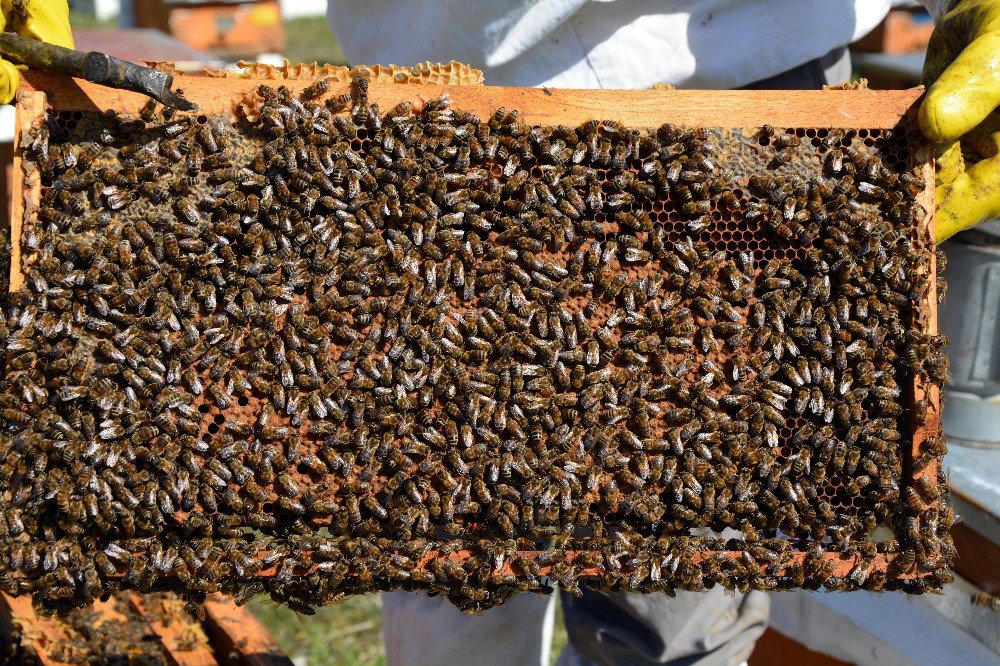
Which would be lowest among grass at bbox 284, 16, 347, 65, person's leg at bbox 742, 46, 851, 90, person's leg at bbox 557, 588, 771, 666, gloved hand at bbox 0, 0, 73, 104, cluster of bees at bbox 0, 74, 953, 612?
person's leg at bbox 557, 588, 771, 666

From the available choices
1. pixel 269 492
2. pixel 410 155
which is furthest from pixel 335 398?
pixel 410 155

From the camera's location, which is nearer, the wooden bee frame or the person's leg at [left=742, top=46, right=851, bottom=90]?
the wooden bee frame

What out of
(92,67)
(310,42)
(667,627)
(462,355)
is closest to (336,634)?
(667,627)

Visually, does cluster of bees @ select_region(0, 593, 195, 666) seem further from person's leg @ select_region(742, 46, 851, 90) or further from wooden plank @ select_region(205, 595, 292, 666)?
person's leg @ select_region(742, 46, 851, 90)

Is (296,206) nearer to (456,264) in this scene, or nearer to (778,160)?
(456,264)

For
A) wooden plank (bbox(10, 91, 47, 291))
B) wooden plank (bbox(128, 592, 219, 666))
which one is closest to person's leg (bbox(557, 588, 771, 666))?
wooden plank (bbox(128, 592, 219, 666))

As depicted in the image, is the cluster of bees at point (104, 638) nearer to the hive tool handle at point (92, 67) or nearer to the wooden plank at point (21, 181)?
the wooden plank at point (21, 181)

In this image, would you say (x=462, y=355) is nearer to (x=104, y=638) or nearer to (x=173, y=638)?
(x=173, y=638)
